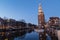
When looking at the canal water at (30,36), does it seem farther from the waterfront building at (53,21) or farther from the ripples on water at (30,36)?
the waterfront building at (53,21)

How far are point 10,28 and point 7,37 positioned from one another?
0.21 m

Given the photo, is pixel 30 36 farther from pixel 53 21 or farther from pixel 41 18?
pixel 53 21

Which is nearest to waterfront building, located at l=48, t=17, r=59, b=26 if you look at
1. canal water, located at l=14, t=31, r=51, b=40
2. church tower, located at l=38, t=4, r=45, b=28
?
church tower, located at l=38, t=4, r=45, b=28

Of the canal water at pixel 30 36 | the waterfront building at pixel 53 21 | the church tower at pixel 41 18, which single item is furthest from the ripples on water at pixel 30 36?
the waterfront building at pixel 53 21

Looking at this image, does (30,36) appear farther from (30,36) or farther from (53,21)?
(53,21)

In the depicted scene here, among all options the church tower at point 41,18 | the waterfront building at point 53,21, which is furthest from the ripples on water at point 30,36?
the waterfront building at point 53,21

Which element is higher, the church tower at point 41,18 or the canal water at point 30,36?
the church tower at point 41,18

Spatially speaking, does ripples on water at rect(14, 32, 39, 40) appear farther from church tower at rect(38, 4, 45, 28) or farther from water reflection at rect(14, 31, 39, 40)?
church tower at rect(38, 4, 45, 28)

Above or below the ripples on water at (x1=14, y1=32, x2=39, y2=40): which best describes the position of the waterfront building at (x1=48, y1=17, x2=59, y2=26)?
above

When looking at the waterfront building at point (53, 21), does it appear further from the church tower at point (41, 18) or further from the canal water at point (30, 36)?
the canal water at point (30, 36)

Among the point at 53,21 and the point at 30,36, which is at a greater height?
the point at 53,21

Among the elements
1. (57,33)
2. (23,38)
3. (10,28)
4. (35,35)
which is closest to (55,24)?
(57,33)

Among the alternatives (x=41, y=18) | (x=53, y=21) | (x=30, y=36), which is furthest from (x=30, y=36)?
(x=53, y=21)

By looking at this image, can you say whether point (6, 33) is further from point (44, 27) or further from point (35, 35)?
point (44, 27)
